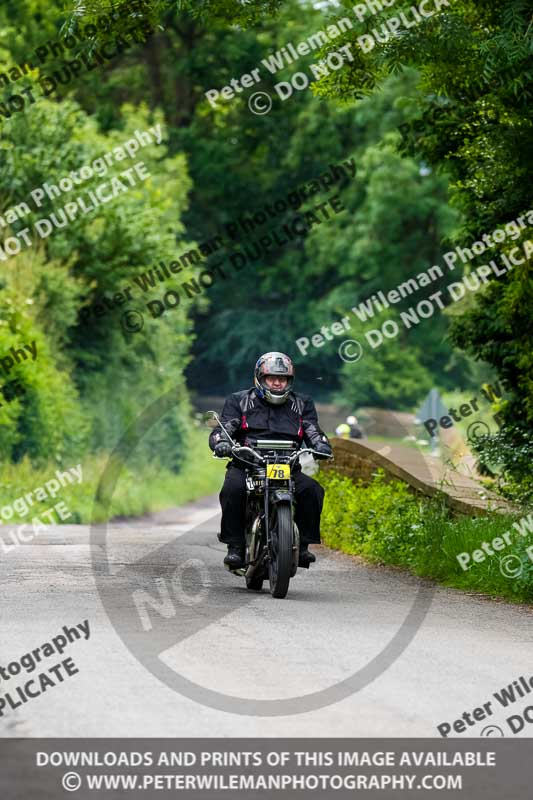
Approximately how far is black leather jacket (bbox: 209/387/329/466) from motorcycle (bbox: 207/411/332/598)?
94mm

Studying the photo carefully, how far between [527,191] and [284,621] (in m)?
6.34

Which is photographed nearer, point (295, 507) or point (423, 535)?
point (295, 507)

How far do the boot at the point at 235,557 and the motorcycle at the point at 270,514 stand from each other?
5cm

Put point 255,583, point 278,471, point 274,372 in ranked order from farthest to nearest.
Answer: point 255,583 → point 274,372 → point 278,471

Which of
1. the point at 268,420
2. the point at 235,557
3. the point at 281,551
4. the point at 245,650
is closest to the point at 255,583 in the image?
the point at 235,557

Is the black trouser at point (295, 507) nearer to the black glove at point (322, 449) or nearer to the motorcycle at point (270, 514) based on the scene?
the motorcycle at point (270, 514)

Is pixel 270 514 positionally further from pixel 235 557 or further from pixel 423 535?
pixel 423 535

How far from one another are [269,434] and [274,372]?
52 centimetres

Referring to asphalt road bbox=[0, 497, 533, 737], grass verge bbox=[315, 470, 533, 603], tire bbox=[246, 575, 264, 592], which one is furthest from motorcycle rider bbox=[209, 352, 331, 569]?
grass verge bbox=[315, 470, 533, 603]

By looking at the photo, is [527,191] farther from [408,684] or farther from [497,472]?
[408,684]

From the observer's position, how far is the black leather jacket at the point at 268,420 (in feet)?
40.9

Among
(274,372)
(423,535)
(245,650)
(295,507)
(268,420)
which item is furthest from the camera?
(423,535)

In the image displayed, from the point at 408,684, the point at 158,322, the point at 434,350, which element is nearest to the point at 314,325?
the point at 434,350

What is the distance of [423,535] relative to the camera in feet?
49.8
